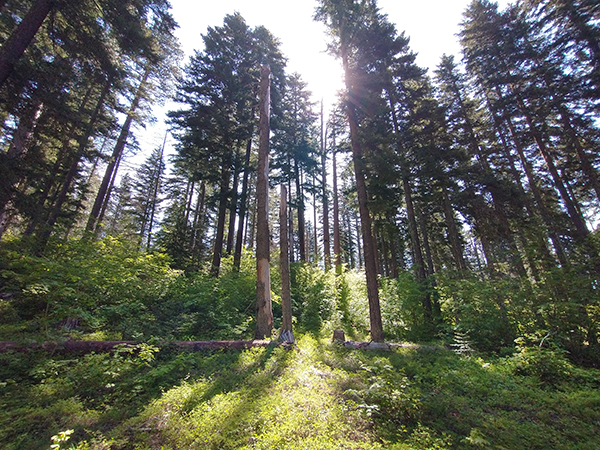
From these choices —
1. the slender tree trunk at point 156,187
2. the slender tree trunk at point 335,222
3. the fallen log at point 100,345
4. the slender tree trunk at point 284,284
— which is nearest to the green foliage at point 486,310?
the slender tree trunk at point 284,284

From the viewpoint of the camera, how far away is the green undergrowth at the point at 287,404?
350 cm

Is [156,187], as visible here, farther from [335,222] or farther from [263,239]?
[263,239]

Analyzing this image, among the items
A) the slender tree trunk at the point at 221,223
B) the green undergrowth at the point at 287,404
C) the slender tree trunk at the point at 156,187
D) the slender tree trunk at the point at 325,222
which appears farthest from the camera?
the slender tree trunk at the point at 156,187

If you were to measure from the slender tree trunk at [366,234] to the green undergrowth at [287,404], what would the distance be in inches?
112

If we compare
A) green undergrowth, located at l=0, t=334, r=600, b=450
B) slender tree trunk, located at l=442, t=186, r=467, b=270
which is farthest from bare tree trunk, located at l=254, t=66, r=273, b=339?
slender tree trunk, located at l=442, t=186, r=467, b=270

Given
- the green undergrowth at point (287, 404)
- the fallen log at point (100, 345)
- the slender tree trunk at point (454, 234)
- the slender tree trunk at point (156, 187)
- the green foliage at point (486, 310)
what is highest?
the slender tree trunk at point (156, 187)

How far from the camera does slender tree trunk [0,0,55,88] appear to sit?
6.57 m

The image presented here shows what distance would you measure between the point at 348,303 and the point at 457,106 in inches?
582

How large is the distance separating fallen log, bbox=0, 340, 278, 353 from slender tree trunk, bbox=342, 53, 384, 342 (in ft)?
13.2

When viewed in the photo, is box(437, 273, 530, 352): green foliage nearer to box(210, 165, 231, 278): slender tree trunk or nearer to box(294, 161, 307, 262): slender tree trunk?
box(294, 161, 307, 262): slender tree trunk

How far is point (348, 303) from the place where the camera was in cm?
1262

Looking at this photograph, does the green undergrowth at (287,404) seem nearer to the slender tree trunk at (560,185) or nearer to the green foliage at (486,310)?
the green foliage at (486,310)

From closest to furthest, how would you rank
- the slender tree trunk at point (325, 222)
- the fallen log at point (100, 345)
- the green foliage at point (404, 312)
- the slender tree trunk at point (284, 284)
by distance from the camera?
the fallen log at point (100, 345) < the slender tree trunk at point (284, 284) < the green foliage at point (404, 312) < the slender tree trunk at point (325, 222)

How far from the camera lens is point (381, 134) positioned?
10.8 m
